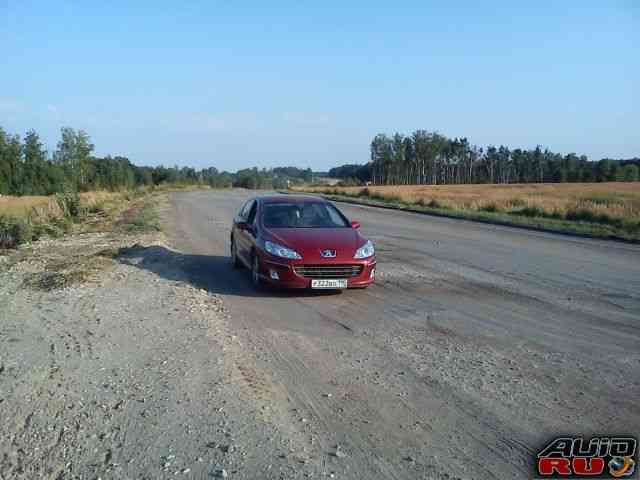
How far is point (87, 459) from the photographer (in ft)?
12.7

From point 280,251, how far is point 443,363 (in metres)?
3.79

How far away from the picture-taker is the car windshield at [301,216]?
10234mm

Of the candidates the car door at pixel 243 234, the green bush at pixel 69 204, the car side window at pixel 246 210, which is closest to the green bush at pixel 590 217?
the car side window at pixel 246 210

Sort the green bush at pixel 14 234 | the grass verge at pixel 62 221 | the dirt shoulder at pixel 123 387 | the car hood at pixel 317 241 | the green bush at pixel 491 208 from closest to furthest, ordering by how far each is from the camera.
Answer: the dirt shoulder at pixel 123 387 < the car hood at pixel 317 241 < the green bush at pixel 14 234 < the grass verge at pixel 62 221 < the green bush at pixel 491 208

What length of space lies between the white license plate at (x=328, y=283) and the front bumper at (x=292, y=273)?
0.06m

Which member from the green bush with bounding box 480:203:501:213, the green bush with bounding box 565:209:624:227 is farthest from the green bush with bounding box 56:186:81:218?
the green bush with bounding box 565:209:624:227

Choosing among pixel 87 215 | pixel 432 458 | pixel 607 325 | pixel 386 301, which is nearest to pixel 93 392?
pixel 432 458

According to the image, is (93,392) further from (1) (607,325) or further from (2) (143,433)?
(1) (607,325)

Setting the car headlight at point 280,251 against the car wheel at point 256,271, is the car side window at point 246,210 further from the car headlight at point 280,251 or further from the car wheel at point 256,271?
the car headlight at point 280,251

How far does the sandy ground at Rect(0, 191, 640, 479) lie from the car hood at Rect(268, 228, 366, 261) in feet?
2.38

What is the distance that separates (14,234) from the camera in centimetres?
1712

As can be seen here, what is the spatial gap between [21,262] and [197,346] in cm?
773

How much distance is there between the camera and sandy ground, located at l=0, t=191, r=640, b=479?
395 centimetres

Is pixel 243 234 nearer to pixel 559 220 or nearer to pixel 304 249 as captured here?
pixel 304 249
